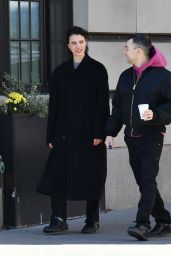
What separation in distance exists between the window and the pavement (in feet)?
6.08

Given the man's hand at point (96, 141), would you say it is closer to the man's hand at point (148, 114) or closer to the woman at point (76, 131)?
the woman at point (76, 131)

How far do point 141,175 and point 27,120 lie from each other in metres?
1.50

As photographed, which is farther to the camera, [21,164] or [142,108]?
[21,164]

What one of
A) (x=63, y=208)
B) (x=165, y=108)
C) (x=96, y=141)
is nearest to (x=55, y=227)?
(x=63, y=208)

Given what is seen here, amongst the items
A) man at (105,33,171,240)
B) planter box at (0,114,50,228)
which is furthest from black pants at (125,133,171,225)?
planter box at (0,114,50,228)

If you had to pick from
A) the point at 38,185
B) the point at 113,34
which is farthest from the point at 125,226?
the point at 113,34

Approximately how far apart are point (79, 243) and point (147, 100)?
1.36m

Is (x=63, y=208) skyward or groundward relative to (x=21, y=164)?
groundward

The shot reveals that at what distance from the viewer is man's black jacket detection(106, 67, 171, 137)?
7.87 metres

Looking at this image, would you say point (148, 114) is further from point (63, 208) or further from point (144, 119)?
Result: point (63, 208)

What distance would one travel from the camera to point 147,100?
7.89 metres

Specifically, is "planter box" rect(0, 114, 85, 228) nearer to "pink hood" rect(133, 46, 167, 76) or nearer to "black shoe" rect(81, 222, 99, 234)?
"black shoe" rect(81, 222, 99, 234)

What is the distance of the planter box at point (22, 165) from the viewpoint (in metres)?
8.82
